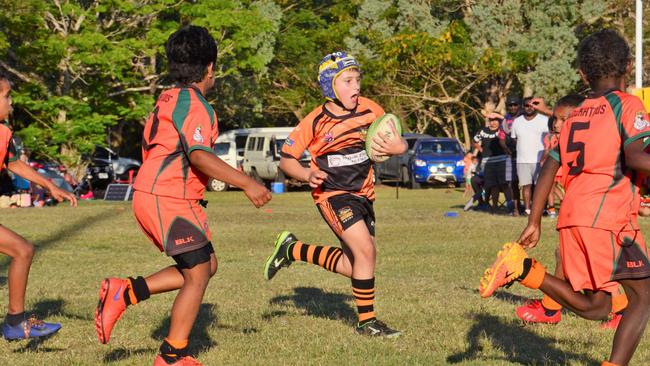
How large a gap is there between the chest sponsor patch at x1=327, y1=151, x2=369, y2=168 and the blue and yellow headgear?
42 centimetres

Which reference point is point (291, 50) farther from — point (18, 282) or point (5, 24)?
point (18, 282)

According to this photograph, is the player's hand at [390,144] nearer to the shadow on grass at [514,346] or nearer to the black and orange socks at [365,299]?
the black and orange socks at [365,299]

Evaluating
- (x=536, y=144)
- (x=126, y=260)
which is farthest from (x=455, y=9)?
(x=126, y=260)

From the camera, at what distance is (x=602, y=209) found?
16.9 ft

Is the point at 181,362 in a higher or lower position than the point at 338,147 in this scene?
lower

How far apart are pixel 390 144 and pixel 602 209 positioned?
2.02 meters

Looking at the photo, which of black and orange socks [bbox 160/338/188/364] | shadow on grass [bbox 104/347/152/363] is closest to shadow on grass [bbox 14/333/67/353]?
shadow on grass [bbox 104/347/152/363]

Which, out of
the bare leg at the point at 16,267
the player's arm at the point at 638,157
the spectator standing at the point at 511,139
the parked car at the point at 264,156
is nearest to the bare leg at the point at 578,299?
the player's arm at the point at 638,157

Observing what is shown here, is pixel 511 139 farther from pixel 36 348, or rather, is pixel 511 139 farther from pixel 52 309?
pixel 36 348

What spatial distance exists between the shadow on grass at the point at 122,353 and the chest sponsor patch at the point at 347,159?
187 cm

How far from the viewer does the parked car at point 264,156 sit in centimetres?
3566

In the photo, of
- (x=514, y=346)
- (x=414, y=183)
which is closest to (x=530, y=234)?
(x=514, y=346)

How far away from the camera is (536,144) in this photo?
17.0 m

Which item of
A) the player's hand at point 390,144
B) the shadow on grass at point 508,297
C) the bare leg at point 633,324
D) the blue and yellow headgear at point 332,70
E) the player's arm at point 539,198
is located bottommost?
the shadow on grass at point 508,297
